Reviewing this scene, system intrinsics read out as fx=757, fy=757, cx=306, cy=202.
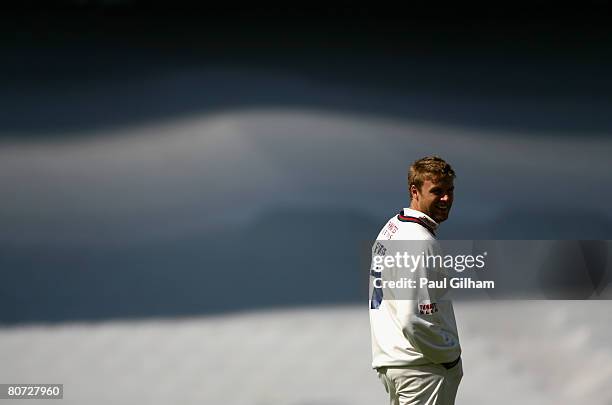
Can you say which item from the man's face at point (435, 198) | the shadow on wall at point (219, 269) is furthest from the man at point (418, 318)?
the shadow on wall at point (219, 269)

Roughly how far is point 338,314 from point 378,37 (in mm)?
1411

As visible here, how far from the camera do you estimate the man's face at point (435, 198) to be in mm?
1849

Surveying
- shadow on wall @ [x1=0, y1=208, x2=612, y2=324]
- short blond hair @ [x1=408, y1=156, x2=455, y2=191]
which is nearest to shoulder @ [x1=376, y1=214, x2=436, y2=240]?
short blond hair @ [x1=408, y1=156, x2=455, y2=191]

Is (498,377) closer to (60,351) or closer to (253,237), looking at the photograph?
(253,237)

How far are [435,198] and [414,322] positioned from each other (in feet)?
1.04

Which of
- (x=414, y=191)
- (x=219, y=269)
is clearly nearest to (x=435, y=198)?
(x=414, y=191)

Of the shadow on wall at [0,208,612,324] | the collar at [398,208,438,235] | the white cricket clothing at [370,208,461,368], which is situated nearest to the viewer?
the white cricket clothing at [370,208,461,368]

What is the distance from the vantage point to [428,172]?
1847mm

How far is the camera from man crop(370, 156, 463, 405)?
5.68 feet

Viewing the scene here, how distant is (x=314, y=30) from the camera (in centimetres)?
384

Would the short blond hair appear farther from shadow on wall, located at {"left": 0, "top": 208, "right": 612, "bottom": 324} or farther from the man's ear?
shadow on wall, located at {"left": 0, "top": 208, "right": 612, "bottom": 324}

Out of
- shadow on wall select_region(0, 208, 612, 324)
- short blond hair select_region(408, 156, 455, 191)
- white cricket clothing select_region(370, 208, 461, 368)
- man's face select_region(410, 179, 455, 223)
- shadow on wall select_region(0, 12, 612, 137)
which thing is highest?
shadow on wall select_region(0, 12, 612, 137)

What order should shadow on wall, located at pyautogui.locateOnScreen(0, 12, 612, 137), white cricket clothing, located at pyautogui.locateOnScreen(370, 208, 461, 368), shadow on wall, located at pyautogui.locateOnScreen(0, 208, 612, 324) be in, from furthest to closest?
shadow on wall, located at pyautogui.locateOnScreen(0, 12, 612, 137), shadow on wall, located at pyautogui.locateOnScreen(0, 208, 612, 324), white cricket clothing, located at pyautogui.locateOnScreen(370, 208, 461, 368)

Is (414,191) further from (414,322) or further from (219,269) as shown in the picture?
(219,269)
